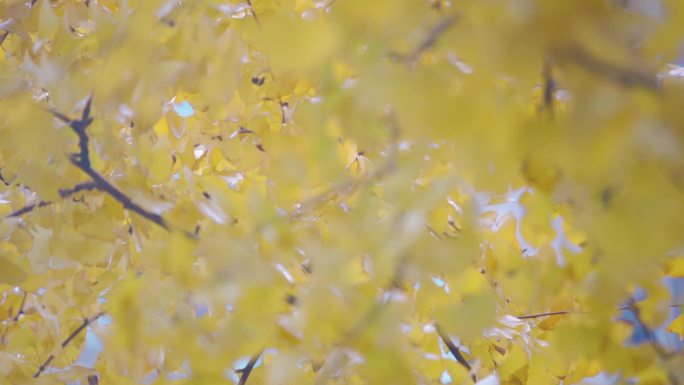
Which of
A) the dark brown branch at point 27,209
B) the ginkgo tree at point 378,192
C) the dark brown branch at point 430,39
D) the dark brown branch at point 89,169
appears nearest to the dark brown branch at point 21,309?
the ginkgo tree at point 378,192

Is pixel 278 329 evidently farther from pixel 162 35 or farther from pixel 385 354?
pixel 162 35

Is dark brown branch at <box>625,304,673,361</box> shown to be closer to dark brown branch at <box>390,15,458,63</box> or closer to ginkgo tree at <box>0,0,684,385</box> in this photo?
ginkgo tree at <box>0,0,684,385</box>

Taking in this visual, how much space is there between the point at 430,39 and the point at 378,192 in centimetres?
24

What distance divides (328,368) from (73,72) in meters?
0.32

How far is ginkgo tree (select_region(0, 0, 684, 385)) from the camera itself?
0.79 ft

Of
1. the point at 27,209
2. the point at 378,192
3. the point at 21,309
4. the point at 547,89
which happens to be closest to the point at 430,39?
the point at 547,89

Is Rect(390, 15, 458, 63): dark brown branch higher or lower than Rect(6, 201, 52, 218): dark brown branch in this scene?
higher

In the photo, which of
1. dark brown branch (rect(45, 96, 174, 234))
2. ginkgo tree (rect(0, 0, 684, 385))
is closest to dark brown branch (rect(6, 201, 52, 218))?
ginkgo tree (rect(0, 0, 684, 385))

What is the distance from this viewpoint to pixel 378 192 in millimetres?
516

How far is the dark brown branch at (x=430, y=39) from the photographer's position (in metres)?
0.27

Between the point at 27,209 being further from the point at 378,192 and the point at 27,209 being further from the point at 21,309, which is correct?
the point at 378,192

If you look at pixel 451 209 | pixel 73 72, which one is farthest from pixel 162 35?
pixel 451 209

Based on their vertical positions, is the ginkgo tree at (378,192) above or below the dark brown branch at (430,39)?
below

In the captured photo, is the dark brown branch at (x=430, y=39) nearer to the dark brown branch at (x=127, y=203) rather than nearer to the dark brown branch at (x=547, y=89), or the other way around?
the dark brown branch at (x=547, y=89)
